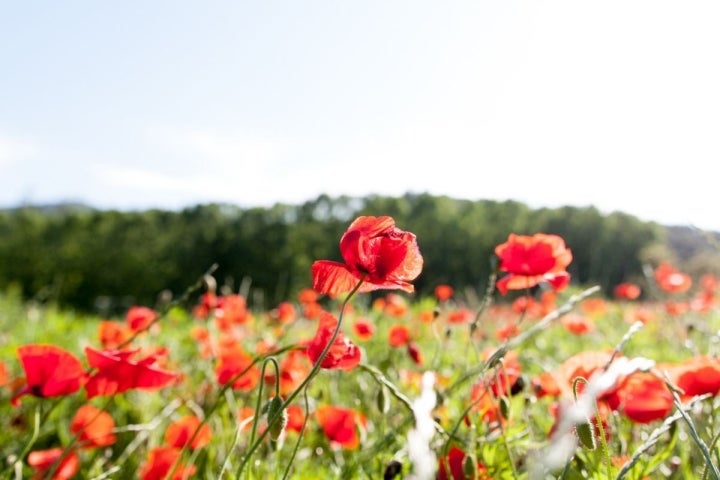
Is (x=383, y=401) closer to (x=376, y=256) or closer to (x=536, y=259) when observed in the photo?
(x=376, y=256)

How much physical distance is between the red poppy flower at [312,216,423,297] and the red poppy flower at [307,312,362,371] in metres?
0.10

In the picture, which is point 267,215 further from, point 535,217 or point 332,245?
point 535,217

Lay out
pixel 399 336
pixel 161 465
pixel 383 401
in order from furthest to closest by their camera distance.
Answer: pixel 399 336
pixel 161 465
pixel 383 401

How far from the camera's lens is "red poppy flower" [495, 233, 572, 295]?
1.29m

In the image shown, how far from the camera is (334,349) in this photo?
95cm

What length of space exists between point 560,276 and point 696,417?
51 cm

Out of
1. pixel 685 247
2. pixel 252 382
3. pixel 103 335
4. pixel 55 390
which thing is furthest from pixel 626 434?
pixel 685 247

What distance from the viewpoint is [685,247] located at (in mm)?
30281

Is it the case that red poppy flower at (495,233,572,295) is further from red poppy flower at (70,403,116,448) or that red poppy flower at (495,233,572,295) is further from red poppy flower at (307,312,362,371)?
red poppy flower at (70,403,116,448)

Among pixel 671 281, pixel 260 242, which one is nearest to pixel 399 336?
pixel 671 281

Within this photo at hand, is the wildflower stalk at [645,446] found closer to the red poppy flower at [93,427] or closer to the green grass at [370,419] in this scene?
the green grass at [370,419]

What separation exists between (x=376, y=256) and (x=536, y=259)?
521 millimetres

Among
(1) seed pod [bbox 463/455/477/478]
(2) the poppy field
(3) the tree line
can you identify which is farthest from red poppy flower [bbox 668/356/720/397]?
(3) the tree line

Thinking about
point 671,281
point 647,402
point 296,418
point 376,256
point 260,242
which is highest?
point 376,256
